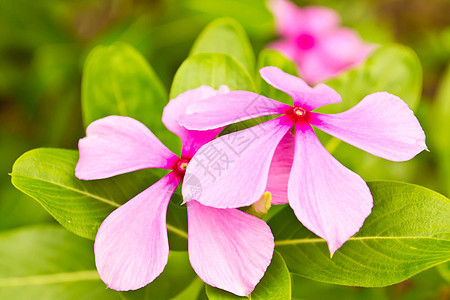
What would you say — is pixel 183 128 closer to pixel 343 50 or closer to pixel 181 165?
pixel 181 165

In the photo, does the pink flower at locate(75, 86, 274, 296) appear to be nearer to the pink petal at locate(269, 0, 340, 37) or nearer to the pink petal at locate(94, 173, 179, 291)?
the pink petal at locate(94, 173, 179, 291)

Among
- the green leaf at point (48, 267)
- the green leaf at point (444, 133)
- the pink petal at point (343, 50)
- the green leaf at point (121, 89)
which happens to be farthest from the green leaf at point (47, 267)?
the pink petal at point (343, 50)

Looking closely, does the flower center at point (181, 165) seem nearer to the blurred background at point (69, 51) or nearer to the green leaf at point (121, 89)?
the green leaf at point (121, 89)

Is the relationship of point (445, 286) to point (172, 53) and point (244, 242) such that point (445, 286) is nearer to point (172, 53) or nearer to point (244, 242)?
point (244, 242)

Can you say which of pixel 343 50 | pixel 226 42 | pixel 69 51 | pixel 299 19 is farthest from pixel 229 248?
pixel 69 51

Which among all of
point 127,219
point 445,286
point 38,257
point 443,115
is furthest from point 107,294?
point 443,115

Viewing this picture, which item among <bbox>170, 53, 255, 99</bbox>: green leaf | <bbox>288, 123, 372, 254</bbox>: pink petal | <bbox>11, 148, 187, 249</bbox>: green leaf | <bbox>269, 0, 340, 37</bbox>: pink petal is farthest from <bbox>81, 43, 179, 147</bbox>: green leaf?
<bbox>269, 0, 340, 37</bbox>: pink petal

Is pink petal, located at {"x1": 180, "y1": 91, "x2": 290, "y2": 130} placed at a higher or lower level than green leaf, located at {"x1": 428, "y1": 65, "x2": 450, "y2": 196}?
higher

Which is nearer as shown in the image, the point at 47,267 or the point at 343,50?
the point at 47,267
